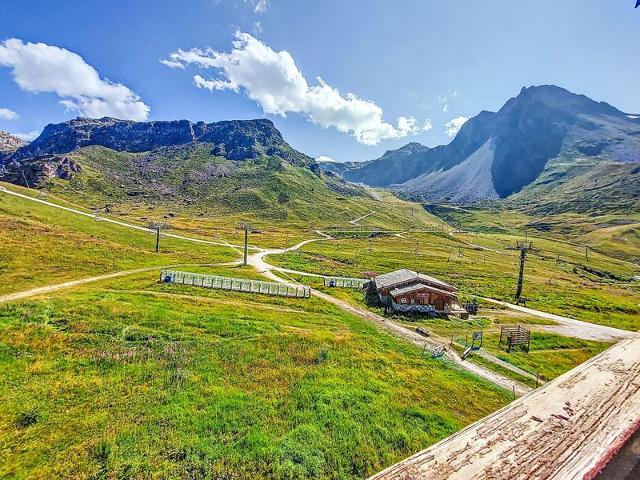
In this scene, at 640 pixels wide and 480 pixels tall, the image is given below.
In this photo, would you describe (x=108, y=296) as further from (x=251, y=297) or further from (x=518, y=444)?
(x=518, y=444)

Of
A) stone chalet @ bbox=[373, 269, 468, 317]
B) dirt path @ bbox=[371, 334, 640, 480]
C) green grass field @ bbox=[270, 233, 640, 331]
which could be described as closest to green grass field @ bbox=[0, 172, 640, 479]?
stone chalet @ bbox=[373, 269, 468, 317]

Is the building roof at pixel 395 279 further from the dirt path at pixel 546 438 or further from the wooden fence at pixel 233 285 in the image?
the dirt path at pixel 546 438

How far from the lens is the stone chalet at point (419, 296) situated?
5150cm

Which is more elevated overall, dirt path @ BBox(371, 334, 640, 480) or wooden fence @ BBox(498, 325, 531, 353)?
dirt path @ BBox(371, 334, 640, 480)

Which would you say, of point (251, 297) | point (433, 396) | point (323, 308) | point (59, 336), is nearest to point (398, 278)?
point (323, 308)

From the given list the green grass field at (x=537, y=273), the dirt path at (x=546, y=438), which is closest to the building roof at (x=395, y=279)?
the green grass field at (x=537, y=273)

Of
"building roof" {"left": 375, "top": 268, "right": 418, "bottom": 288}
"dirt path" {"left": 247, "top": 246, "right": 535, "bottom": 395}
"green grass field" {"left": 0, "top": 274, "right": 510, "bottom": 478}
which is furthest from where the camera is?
"building roof" {"left": 375, "top": 268, "right": 418, "bottom": 288}

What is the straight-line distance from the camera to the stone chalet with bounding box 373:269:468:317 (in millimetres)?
51500

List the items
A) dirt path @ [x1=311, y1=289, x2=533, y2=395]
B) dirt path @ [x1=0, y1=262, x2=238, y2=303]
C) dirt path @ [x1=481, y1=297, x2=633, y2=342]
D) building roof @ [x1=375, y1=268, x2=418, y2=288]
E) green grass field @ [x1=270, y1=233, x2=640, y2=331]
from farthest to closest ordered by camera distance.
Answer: green grass field @ [x1=270, y1=233, x2=640, y2=331] → building roof @ [x1=375, y1=268, x2=418, y2=288] → dirt path @ [x1=481, y1=297, x2=633, y2=342] → dirt path @ [x1=0, y1=262, x2=238, y2=303] → dirt path @ [x1=311, y1=289, x2=533, y2=395]

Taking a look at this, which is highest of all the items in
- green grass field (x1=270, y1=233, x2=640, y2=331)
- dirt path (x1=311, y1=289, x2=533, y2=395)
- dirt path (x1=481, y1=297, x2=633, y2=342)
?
green grass field (x1=270, y1=233, x2=640, y2=331)

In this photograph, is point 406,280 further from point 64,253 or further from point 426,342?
point 64,253

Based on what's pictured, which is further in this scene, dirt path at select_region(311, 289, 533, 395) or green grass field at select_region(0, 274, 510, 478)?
dirt path at select_region(311, 289, 533, 395)

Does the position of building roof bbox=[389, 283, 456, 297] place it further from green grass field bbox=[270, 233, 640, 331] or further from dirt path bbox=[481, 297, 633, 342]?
green grass field bbox=[270, 233, 640, 331]

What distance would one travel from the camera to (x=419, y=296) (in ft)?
171
